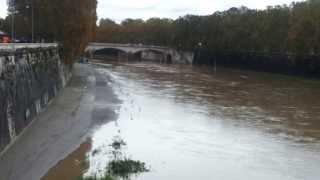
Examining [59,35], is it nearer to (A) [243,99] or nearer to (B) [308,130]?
(A) [243,99]

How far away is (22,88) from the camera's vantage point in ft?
100

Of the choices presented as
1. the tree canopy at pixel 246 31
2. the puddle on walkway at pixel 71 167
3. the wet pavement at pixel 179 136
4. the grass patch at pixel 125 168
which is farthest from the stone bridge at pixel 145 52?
the grass patch at pixel 125 168

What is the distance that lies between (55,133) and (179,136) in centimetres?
553

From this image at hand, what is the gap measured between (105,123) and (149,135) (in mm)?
4772

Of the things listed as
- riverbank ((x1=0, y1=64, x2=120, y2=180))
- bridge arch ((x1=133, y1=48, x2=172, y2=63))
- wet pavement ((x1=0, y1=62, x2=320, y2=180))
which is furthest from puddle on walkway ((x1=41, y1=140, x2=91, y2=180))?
bridge arch ((x1=133, y1=48, x2=172, y2=63))

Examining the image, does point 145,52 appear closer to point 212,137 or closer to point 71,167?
point 212,137

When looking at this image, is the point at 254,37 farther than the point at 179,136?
Yes

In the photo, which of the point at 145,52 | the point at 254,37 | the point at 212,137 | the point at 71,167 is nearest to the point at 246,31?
the point at 254,37

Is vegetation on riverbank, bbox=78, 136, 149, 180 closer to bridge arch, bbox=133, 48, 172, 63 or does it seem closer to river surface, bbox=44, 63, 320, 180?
river surface, bbox=44, 63, 320, 180

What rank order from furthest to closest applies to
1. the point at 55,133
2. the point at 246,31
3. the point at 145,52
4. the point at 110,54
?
the point at 110,54, the point at 145,52, the point at 246,31, the point at 55,133

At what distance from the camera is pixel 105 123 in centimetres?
3453

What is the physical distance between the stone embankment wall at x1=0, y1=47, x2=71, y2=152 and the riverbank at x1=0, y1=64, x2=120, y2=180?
519 millimetres

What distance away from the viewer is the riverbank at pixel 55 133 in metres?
22.1

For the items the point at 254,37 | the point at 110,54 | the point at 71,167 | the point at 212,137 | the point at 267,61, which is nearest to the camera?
the point at 71,167
